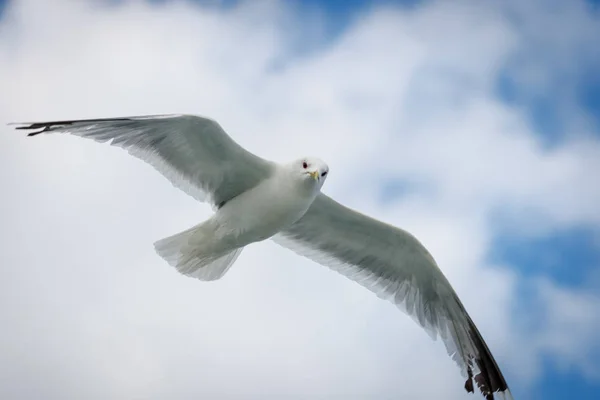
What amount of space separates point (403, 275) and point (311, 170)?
2.04 metres

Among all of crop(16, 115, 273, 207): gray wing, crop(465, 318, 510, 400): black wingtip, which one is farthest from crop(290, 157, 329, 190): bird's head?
crop(465, 318, 510, 400): black wingtip

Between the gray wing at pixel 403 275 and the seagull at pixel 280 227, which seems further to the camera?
the gray wing at pixel 403 275

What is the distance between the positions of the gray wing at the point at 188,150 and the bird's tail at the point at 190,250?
45cm

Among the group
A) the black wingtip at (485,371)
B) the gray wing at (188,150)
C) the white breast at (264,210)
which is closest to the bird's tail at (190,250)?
the white breast at (264,210)

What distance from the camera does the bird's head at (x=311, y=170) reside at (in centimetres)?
747

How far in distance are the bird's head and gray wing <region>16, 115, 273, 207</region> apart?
0.39m

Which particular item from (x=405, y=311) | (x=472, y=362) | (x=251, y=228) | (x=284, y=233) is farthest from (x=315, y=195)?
(x=472, y=362)

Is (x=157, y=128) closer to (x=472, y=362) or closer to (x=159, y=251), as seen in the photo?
(x=159, y=251)

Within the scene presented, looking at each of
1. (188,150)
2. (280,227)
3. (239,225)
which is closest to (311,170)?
(280,227)

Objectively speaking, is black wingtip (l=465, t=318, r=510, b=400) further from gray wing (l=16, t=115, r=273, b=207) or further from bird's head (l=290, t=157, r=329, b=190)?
gray wing (l=16, t=115, r=273, b=207)

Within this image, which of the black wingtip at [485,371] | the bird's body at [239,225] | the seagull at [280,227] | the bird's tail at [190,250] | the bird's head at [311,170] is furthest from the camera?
the black wingtip at [485,371]

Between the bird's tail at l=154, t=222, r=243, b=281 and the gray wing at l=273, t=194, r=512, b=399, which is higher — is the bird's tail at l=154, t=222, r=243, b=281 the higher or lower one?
the lower one

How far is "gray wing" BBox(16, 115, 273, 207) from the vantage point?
7.54 m

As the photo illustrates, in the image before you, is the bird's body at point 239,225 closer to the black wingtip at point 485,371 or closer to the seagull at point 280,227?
the seagull at point 280,227
